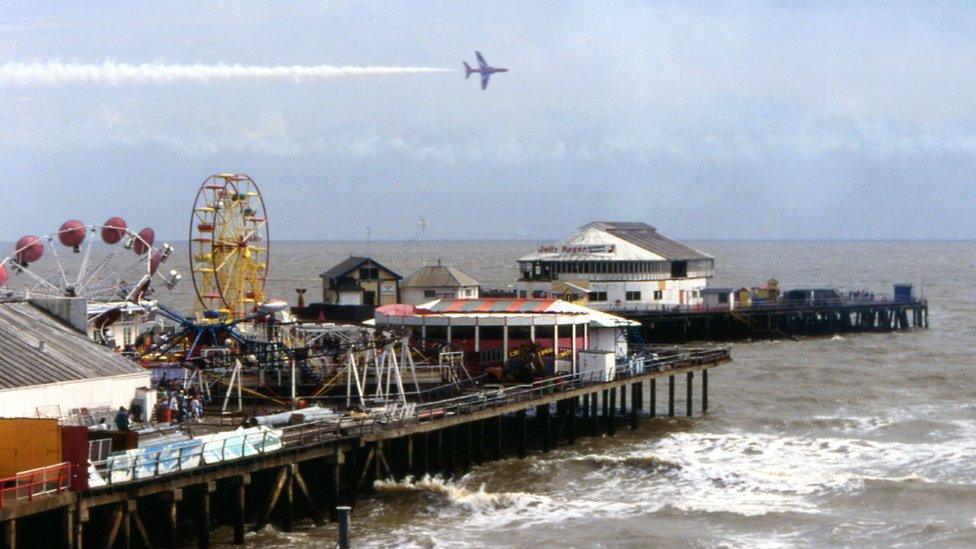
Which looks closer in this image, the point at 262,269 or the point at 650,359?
the point at 650,359

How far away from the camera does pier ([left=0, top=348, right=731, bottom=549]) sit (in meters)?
35.4

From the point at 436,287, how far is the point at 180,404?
4135 cm

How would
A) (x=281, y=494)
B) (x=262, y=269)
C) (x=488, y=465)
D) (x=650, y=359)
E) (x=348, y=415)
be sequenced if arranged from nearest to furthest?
(x=281, y=494), (x=348, y=415), (x=488, y=465), (x=650, y=359), (x=262, y=269)

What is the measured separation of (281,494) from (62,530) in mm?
8840

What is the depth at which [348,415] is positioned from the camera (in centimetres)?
4794

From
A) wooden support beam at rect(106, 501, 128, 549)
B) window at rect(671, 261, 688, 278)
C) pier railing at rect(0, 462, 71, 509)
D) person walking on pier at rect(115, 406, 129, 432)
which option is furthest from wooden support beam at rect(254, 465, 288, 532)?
window at rect(671, 261, 688, 278)

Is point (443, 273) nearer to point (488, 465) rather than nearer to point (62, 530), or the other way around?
point (488, 465)

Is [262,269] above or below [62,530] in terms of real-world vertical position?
above

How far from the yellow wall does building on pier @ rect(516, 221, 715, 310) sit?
72.5m

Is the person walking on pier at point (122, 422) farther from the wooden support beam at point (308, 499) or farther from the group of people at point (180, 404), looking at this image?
the group of people at point (180, 404)

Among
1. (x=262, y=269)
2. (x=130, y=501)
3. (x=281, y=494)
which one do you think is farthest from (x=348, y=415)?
(x=262, y=269)

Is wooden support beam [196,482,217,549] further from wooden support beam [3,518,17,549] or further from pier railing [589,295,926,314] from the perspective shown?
pier railing [589,295,926,314]

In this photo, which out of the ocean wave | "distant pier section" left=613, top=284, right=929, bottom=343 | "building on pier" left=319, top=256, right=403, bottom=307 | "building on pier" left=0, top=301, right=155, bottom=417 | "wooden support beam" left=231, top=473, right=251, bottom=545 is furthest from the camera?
"distant pier section" left=613, top=284, right=929, bottom=343

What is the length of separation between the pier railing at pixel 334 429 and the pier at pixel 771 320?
4058 centimetres
